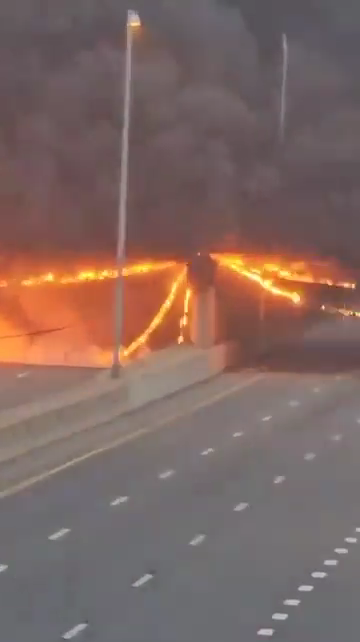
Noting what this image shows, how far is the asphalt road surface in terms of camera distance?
684cm

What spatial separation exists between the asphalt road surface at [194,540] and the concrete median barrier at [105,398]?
72 centimetres

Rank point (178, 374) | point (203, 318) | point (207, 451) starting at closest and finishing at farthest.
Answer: point (207, 451) < point (178, 374) < point (203, 318)

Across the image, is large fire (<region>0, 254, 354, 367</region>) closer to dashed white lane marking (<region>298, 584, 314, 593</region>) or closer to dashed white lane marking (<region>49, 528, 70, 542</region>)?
dashed white lane marking (<region>49, 528, 70, 542</region>)

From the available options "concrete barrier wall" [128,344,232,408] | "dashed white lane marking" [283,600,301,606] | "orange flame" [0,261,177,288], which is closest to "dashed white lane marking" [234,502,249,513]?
"dashed white lane marking" [283,600,301,606]

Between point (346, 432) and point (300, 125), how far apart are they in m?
12.6

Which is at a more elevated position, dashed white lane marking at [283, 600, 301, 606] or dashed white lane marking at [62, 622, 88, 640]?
dashed white lane marking at [62, 622, 88, 640]

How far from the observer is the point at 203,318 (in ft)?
69.5

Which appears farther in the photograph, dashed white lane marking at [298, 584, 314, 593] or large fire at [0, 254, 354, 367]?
large fire at [0, 254, 354, 367]

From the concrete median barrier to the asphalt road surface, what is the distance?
718 mm

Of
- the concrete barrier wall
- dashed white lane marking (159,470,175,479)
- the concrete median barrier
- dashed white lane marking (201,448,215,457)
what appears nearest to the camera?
dashed white lane marking (159,470,175,479)

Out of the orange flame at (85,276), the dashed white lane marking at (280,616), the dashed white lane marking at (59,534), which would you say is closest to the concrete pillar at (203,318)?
the orange flame at (85,276)

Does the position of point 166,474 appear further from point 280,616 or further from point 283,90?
point 283,90

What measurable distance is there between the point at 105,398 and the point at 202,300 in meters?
6.47

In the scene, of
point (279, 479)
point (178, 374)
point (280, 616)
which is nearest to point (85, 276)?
point (178, 374)
